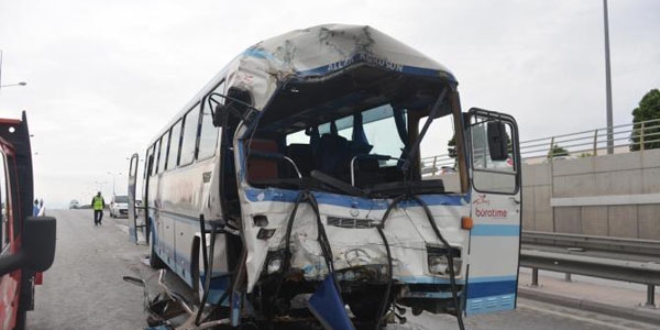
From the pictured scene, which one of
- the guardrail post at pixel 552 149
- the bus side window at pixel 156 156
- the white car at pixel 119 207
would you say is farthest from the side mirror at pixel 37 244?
the white car at pixel 119 207

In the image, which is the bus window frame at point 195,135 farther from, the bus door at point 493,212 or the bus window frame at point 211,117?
the bus door at point 493,212

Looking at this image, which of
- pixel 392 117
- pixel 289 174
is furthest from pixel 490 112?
pixel 289 174

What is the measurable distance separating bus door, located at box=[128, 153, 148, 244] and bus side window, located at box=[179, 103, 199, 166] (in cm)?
622

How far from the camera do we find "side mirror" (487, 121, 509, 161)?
18.3ft

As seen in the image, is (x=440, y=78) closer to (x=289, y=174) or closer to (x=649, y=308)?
(x=289, y=174)

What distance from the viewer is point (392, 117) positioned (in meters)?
6.66

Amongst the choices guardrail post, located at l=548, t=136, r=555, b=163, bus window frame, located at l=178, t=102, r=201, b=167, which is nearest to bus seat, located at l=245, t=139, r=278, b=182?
bus window frame, located at l=178, t=102, r=201, b=167

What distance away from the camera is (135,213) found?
16.0 meters

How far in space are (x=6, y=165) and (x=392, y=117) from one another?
4.02m

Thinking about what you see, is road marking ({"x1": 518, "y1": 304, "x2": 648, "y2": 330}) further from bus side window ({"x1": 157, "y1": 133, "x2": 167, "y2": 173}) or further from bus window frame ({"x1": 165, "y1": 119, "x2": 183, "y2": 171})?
bus side window ({"x1": 157, "y1": 133, "x2": 167, "y2": 173})

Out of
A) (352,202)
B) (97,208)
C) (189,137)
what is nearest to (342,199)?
(352,202)

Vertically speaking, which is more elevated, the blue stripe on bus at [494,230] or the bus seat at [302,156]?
the bus seat at [302,156]

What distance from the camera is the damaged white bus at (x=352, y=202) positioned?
15.8 ft

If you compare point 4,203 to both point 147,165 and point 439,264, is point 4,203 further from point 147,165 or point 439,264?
point 147,165
